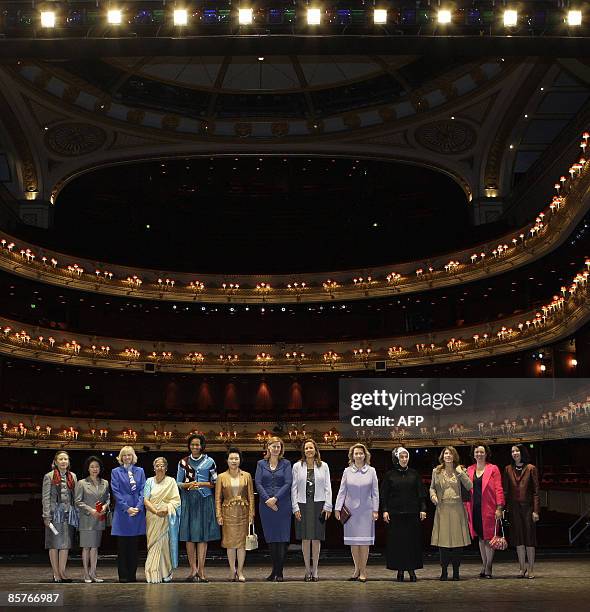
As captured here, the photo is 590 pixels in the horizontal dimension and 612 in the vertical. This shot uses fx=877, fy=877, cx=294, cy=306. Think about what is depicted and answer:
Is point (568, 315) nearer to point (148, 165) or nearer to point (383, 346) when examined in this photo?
point (383, 346)

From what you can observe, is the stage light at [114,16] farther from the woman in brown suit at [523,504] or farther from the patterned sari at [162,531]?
the woman in brown suit at [523,504]

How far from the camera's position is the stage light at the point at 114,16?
14777 millimetres

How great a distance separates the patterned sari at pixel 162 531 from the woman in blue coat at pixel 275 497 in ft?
4.16

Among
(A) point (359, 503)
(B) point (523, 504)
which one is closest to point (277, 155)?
(B) point (523, 504)

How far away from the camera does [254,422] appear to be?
128ft

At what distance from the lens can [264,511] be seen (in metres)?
13.0

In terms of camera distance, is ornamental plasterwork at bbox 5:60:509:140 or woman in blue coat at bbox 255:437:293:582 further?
ornamental plasterwork at bbox 5:60:509:140

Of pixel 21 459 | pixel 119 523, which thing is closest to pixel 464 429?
pixel 21 459

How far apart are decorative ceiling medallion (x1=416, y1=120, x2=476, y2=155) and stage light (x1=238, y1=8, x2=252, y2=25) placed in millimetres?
27065

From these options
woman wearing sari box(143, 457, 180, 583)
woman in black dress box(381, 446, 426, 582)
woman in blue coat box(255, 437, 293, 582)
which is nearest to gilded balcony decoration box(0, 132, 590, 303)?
woman in black dress box(381, 446, 426, 582)

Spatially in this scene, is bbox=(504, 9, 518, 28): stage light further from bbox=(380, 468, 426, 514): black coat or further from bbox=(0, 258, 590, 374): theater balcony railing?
bbox=(0, 258, 590, 374): theater balcony railing

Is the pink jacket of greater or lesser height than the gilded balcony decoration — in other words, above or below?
below

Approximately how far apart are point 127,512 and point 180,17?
8105mm

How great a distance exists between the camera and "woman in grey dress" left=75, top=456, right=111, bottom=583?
12742 millimetres
